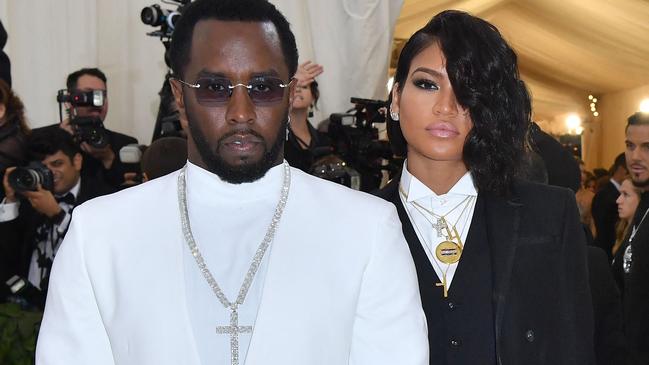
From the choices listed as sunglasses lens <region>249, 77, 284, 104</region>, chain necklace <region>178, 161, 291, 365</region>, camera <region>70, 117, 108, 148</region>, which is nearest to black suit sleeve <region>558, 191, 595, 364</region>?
chain necklace <region>178, 161, 291, 365</region>

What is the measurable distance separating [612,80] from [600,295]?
1325cm

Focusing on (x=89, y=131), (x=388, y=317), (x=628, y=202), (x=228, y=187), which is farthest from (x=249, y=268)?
(x=628, y=202)

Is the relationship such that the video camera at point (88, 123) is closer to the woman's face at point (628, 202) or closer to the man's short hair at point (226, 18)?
the man's short hair at point (226, 18)

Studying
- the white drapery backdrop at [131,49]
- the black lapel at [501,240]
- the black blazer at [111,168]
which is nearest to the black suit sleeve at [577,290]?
the black lapel at [501,240]

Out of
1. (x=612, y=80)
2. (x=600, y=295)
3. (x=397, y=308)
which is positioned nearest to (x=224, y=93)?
(x=397, y=308)

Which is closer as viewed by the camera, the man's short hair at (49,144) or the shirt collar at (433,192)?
the shirt collar at (433,192)

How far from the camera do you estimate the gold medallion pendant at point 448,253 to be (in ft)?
A: 8.00

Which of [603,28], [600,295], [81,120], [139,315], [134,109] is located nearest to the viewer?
[139,315]

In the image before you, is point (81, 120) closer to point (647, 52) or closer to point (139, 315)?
point (139, 315)

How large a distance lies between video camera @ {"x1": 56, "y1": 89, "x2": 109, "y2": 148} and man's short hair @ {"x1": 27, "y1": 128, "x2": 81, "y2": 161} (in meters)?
0.23

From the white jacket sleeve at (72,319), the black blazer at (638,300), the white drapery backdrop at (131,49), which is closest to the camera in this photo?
the white jacket sleeve at (72,319)

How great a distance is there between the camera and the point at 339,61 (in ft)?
19.8

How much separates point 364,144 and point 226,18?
243cm

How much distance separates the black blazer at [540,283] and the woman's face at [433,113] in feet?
0.71
